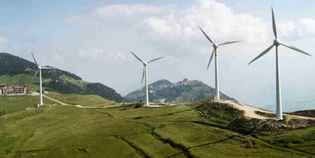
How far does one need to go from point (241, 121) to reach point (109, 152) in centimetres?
3747

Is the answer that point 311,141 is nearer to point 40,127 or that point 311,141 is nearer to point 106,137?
point 106,137

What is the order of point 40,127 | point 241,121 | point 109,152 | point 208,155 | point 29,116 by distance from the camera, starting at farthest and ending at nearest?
point 29,116 < point 40,127 < point 241,121 < point 109,152 < point 208,155

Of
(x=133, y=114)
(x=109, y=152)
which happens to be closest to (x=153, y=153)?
(x=109, y=152)

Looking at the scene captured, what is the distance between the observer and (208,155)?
11500cm

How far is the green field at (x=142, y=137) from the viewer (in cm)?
11831

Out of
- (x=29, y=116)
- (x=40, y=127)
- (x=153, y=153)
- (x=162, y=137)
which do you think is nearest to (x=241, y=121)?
(x=162, y=137)

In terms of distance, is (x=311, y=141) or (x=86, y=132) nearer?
(x=311, y=141)

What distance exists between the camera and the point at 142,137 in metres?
141

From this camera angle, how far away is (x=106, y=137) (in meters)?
146

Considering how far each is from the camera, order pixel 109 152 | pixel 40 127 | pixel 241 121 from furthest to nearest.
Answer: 1. pixel 40 127
2. pixel 241 121
3. pixel 109 152

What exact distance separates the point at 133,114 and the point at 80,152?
50075 mm

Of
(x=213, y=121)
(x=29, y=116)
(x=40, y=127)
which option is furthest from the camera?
(x=29, y=116)

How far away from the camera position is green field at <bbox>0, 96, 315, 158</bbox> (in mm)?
118312

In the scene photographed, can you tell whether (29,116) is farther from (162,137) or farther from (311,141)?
(311,141)
